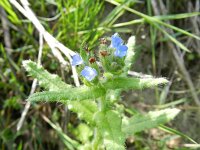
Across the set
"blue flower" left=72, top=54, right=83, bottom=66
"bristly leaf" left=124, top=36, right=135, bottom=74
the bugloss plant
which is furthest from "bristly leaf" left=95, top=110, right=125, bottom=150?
"blue flower" left=72, top=54, right=83, bottom=66

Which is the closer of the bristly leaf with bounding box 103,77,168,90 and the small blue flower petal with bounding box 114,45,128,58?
the small blue flower petal with bounding box 114,45,128,58

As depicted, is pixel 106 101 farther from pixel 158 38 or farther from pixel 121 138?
pixel 158 38

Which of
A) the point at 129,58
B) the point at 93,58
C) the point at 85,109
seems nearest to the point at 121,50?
the point at 93,58

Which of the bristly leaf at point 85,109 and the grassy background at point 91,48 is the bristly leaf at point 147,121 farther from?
the grassy background at point 91,48

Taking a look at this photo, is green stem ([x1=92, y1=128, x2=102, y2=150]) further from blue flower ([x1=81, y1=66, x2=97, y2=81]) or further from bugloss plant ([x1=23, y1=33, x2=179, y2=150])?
blue flower ([x1=81, y1=66, x2=97, y2=81])

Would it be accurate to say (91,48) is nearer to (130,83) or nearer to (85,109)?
(85,109)
